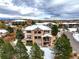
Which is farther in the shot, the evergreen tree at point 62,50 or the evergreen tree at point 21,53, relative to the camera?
the evergreen tree at point 62,50

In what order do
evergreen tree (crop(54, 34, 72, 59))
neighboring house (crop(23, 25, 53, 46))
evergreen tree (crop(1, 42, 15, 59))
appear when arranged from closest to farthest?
1. evergreen tree (crop(1, 42, 15, 59))
2. evergreen tree (crop(54, 34, 72, 59))
3. neighboring house (crop(23, 25, 53, 46))

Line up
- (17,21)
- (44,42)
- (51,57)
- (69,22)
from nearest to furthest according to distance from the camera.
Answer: (51,57)
(44,42)
(17,21)
(69,22)

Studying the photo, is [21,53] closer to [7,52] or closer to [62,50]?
[7,52]

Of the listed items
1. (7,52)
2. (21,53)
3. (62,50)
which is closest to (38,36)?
(62,50)

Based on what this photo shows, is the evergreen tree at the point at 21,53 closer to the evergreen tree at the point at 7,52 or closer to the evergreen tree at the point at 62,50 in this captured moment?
the evergreen tree at the point at 7,52

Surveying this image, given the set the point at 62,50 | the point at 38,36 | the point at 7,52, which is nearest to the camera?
the point at 7,52

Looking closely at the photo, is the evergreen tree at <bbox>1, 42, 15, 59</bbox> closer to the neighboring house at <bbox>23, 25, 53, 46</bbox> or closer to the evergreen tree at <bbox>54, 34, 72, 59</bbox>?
the evergreen tree at <bbox>54, 34, 72, 59</bbox>

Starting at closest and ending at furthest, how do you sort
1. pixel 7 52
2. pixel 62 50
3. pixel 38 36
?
1. pixel 7 52
2. pixel 62 50
3. pixel 38 36

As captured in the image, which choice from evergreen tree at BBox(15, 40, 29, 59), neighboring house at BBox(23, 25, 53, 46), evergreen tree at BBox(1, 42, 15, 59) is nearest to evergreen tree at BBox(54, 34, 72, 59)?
evergreen tree at BBox(15, 40, 29, 59)

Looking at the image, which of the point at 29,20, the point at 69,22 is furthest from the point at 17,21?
the point at 69,22

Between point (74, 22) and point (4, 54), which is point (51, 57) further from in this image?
point (74, 22)

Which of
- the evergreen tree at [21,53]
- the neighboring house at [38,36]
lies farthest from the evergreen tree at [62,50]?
the neighboring house at [38,36]
